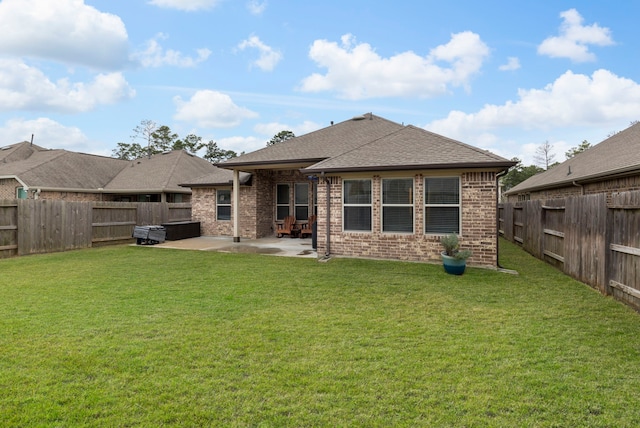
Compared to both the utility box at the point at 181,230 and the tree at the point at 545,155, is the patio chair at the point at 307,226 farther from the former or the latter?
the tree at the point at 545,155

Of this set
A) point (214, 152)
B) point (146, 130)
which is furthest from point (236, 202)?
point (146, 130)

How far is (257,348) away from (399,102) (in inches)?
766

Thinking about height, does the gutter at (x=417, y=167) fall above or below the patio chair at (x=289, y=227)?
above

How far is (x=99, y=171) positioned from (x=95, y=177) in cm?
104

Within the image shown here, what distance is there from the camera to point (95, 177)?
22422 mm

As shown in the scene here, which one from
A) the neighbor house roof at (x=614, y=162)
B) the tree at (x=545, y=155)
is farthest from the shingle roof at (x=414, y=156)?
the tree at (x=545, y=155)

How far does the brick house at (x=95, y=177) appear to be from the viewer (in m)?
19.5

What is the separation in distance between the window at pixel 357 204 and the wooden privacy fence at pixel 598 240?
4.60 m

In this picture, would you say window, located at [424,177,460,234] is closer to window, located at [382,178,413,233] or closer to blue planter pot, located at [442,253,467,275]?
window, located at [382,178,413,233]

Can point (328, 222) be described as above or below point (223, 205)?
below

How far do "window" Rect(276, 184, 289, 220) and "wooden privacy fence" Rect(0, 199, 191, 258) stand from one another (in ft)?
17.8

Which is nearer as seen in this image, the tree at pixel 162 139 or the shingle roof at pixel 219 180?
the shingle roof at pixel 219 180

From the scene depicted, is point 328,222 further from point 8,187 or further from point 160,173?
point 8,187

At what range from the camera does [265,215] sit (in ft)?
47.9
